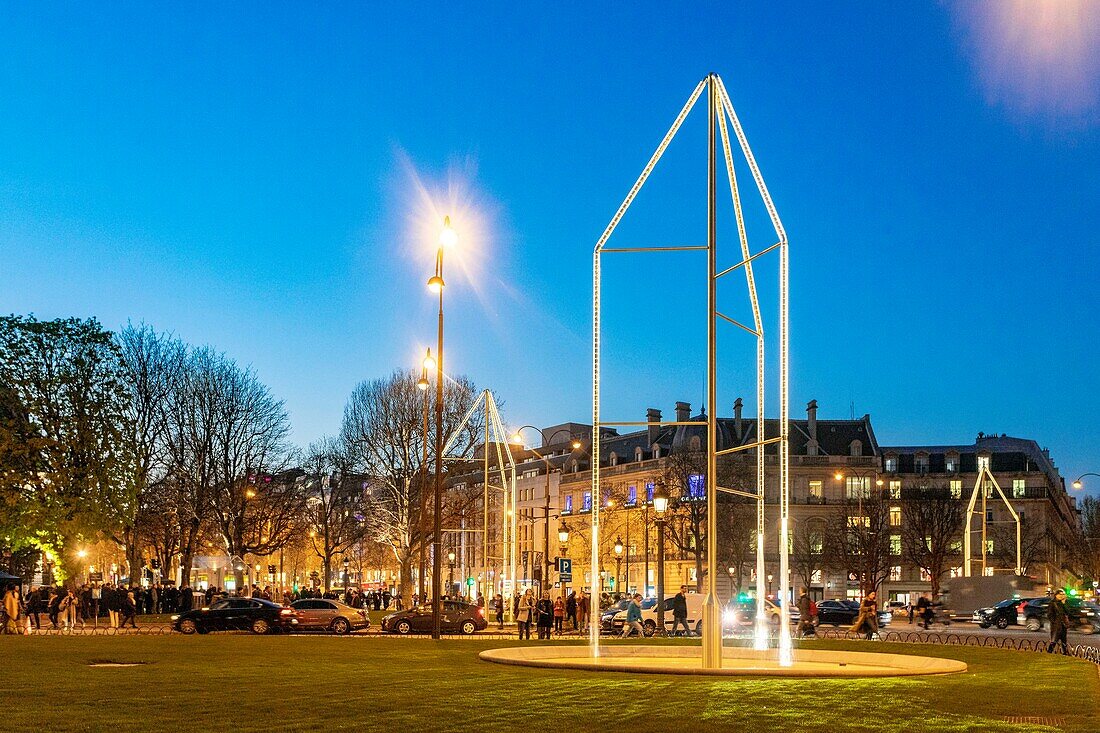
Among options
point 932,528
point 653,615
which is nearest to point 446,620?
point 653,615

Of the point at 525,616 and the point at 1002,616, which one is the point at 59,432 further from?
the point at 1002,616

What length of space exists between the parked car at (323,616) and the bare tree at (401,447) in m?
17.7

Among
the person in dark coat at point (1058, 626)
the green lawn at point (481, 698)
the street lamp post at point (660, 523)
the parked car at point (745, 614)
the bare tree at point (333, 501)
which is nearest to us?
the green lawn at point (481, 698)

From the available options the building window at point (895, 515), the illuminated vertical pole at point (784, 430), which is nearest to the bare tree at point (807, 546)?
the building window at point (895, 515)

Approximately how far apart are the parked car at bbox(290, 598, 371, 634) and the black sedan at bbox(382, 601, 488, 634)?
5.82ft

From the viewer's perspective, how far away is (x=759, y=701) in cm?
1878

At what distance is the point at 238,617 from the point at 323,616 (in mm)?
3587

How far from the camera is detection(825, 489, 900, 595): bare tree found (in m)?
93.1

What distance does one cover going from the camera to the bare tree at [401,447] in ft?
234

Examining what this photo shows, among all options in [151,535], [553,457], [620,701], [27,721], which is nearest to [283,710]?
[27,721]

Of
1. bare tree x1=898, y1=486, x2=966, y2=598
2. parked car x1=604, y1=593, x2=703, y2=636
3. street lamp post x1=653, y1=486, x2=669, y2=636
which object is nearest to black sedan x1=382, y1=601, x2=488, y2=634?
parked car x1=604, y1=593, x2=703, y2=636

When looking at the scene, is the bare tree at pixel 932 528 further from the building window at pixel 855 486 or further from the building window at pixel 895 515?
the building window at pixel 855 486

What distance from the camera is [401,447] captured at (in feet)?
236

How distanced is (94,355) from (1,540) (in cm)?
886
